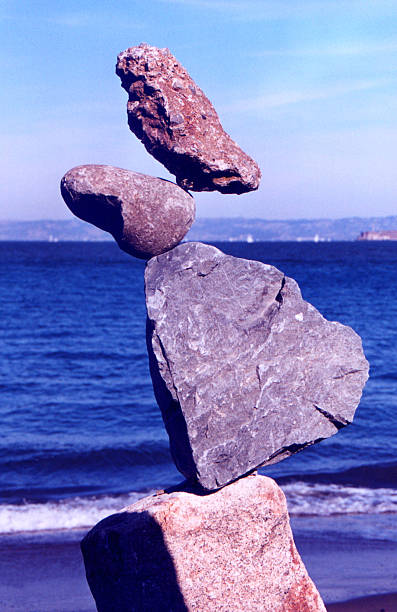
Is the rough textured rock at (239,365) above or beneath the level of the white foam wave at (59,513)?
above

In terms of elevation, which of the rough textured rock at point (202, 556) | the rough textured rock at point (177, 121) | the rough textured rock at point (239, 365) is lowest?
the rough textured rock at point (202, 556)

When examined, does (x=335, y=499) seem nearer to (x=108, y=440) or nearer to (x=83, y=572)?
(x=83, y=572)

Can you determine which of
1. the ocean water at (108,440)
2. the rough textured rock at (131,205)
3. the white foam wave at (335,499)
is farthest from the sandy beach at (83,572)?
the rough textured rock at (131,205)

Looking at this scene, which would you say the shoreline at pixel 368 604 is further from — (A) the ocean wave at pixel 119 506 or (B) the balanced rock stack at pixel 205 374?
(A) the ocean wave at pixel 119 506

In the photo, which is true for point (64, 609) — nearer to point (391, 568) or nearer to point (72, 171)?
point (391, 568)

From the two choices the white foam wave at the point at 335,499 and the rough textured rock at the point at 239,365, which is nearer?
the rough textured rock at the point at 239,365

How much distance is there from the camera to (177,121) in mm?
4277

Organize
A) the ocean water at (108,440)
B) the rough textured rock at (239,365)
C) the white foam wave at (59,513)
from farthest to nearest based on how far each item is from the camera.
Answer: the ocean water at (108,440)
the white foam wave at (59,513)
the rough textured rock at (239,365)

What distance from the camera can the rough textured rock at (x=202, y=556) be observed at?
4332 mm

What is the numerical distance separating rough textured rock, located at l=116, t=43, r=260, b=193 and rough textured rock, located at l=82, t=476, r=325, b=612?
2.22 m

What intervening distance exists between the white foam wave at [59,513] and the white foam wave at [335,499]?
84.1 inches

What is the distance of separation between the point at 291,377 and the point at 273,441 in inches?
17.4

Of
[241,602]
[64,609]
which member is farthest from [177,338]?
[64,609]

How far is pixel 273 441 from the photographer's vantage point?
169 inches
